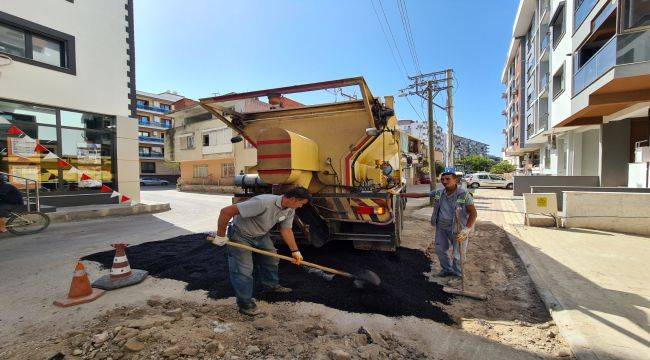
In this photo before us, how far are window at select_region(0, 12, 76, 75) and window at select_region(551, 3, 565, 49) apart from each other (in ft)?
66.9

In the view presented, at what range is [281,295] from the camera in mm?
Result: 3367

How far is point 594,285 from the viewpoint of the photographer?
144 inches

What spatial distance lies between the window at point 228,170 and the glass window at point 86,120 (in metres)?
13.5

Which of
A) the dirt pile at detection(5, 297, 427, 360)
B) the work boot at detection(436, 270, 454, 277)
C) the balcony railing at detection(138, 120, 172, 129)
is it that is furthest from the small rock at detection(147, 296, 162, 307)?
the balcony railing at detection(138, 120, 172, 129)

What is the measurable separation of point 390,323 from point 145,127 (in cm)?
5019

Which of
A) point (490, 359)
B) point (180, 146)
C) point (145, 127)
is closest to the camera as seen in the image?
point (490, 359)

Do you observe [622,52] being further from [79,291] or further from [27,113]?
[27,113]

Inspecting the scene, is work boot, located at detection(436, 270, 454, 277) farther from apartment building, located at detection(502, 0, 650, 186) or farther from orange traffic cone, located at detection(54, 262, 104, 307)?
apartment building, located at detection(502, 0, 650, 186)

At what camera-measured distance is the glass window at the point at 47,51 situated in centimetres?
894

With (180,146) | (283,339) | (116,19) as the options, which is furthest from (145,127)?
(283,339)

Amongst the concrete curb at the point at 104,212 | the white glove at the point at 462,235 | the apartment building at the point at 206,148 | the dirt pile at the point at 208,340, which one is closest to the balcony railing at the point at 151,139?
the apartment building at the point at 206,148

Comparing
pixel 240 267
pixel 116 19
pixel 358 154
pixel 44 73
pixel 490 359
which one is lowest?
pixel 490 359

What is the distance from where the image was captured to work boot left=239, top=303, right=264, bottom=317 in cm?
290

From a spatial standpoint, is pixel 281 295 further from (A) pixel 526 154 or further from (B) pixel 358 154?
(A) pixel 526 154
